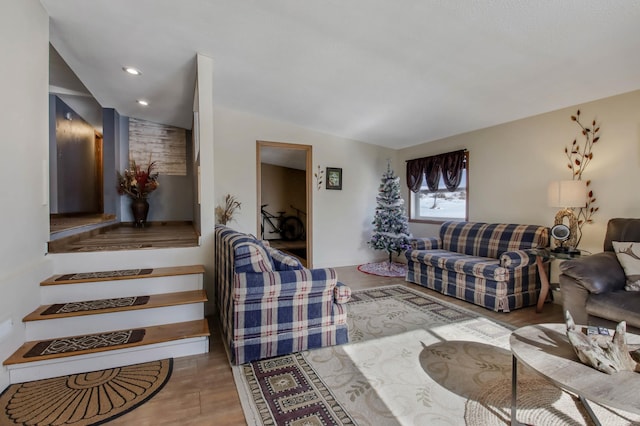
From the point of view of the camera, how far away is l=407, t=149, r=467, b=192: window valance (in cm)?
485

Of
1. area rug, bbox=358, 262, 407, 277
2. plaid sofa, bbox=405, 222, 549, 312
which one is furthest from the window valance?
area rug, bbox=358, 262, 407, 277

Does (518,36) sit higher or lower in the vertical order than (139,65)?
lower

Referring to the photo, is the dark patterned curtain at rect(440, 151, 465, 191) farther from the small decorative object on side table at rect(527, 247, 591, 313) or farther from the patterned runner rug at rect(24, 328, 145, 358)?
the patterned runner rug at rect(24, 328, 145, 358)

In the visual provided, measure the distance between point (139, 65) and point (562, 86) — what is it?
14.7ft

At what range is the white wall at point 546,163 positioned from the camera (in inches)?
122

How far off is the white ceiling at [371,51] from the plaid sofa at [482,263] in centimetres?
153

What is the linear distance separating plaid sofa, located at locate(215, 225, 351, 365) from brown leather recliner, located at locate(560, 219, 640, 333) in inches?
70.7

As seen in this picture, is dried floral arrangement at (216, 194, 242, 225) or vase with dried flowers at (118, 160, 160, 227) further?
vase with dried flowers at (118, 160, 160, 227)

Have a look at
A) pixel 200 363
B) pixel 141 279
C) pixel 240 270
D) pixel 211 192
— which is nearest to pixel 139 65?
pixel 211 192

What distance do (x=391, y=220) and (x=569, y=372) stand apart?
163 inches

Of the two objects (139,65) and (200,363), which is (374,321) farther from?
(139,65)

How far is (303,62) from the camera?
3.09 metres

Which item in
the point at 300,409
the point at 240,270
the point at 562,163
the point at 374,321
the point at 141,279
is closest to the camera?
the point at 300,409

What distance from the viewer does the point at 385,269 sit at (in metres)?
5.44
